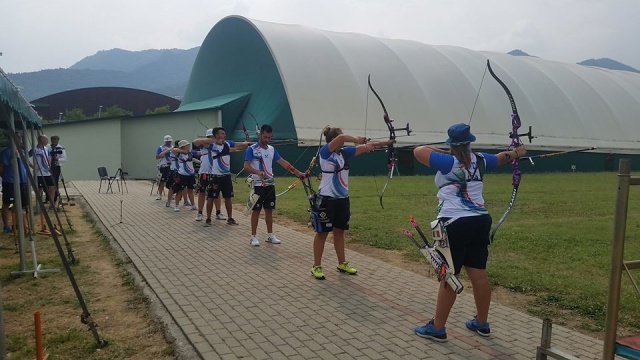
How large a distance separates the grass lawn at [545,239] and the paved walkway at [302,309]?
0.81m

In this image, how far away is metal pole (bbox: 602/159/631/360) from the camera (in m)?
2.97

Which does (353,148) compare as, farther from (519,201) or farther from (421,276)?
(519,201)

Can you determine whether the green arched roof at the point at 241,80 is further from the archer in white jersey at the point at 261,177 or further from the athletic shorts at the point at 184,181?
the archer in white jersey at the point at 261,177

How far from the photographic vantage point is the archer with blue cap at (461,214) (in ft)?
14.9

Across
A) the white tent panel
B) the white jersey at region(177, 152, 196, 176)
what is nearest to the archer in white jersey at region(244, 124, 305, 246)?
the white jersey at region(177, 152, 196, 176)

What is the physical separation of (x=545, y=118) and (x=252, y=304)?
31502mm

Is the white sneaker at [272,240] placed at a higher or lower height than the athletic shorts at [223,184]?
lower

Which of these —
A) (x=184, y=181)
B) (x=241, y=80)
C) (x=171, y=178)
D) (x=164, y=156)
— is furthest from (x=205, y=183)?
(x=241, y=80)

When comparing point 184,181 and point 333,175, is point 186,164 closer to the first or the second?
point 184,181

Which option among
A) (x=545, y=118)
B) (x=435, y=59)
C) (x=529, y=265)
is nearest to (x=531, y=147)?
(x=545, y=118)

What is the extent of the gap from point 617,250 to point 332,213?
3975 mm

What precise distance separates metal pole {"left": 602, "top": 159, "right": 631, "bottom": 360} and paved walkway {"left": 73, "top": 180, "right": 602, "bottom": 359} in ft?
4.73

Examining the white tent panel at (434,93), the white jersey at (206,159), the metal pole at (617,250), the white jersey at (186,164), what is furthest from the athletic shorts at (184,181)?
the white tent panel at (434,93)

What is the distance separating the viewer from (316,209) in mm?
6719
